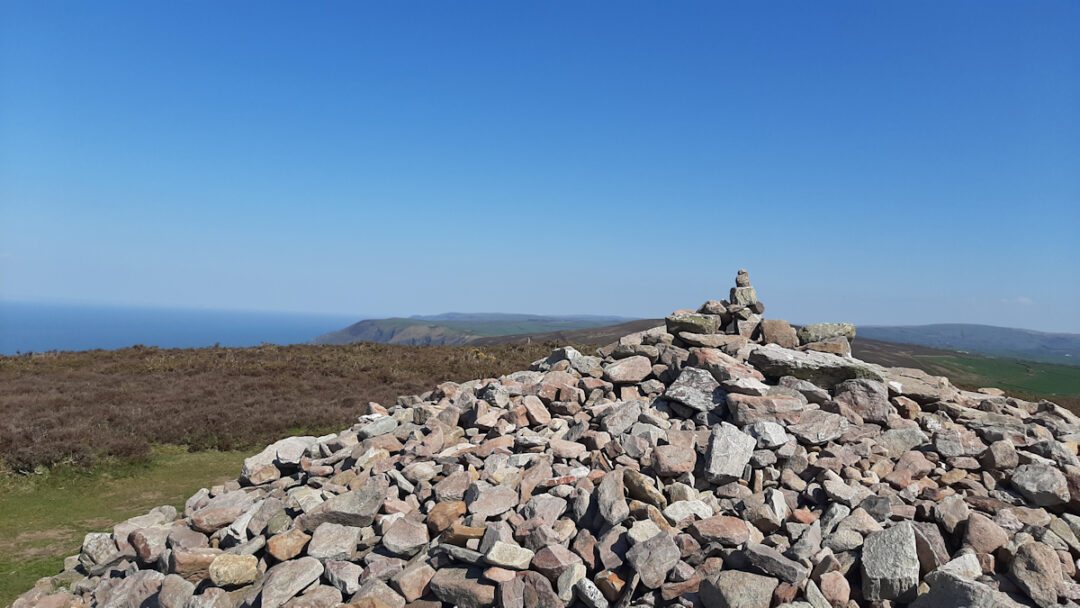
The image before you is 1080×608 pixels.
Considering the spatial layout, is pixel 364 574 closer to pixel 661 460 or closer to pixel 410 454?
pixel 410 454

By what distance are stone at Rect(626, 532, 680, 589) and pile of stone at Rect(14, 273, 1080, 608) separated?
20mm

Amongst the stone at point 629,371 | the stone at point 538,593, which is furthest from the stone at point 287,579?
the stone at point 629,371

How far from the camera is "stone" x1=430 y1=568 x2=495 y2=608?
18.8 ft

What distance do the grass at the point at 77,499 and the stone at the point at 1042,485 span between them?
13.5m

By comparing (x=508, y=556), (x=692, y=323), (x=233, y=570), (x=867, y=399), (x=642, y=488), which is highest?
(x=692, y=323)

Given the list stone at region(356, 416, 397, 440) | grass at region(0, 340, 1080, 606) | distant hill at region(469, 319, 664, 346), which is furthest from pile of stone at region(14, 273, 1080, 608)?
distant hill at region(469, 319, 664, 346)

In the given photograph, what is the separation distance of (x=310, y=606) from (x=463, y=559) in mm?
1636

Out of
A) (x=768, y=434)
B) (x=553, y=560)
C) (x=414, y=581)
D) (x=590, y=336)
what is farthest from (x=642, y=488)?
(x=590, y=336)

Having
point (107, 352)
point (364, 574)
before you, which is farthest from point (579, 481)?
point (107, 352)

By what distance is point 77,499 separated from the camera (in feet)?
42.3

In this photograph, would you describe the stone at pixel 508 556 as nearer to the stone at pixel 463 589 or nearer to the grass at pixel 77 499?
the stone at pixel 463 589

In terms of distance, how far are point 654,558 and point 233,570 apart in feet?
15.7

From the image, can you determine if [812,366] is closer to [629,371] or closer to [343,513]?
[629,371]

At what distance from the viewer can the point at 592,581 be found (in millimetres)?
5723
